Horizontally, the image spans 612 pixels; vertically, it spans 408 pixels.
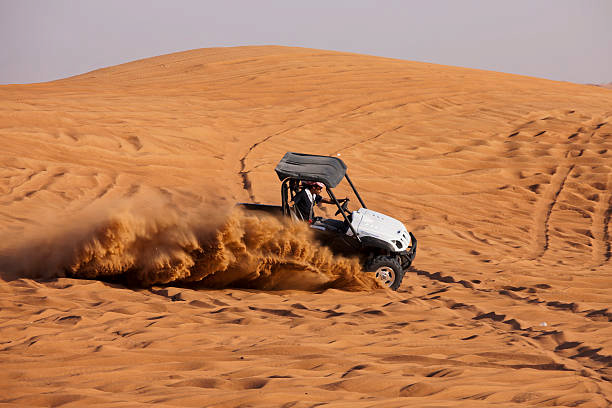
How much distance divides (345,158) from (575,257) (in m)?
6.91

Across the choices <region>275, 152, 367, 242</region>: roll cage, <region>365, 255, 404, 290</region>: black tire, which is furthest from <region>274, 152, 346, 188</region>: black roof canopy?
<region>365, 255, 404, 290</region>: black tire

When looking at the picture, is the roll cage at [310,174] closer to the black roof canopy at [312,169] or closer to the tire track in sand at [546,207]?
the black roof canopy at [312,169]

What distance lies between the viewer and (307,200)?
7547mm

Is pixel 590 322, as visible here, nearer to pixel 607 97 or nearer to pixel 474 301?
pixel 474 301

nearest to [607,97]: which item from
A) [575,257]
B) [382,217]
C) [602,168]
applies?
[602,168]

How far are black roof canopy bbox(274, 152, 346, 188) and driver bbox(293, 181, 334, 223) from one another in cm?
17

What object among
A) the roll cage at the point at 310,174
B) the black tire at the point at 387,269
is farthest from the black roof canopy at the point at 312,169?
the black tire at the point at 387,269

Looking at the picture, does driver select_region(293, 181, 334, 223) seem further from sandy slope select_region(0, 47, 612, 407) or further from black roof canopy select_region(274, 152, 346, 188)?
sandy slope select_region(0, 47, 612, 407)

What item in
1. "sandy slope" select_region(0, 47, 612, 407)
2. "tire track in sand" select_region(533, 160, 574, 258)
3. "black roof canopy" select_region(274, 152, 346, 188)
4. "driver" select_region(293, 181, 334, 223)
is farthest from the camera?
"tire track in sand" select_region(533, 160, 574, 258)

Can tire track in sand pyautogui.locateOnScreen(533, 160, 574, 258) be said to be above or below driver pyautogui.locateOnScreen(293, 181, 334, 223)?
below

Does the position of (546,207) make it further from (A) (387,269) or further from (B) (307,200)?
(B) (307,200)

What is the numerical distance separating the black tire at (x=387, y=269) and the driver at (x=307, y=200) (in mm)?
905

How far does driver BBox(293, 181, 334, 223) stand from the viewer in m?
7.48

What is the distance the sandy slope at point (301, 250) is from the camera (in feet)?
15.0
